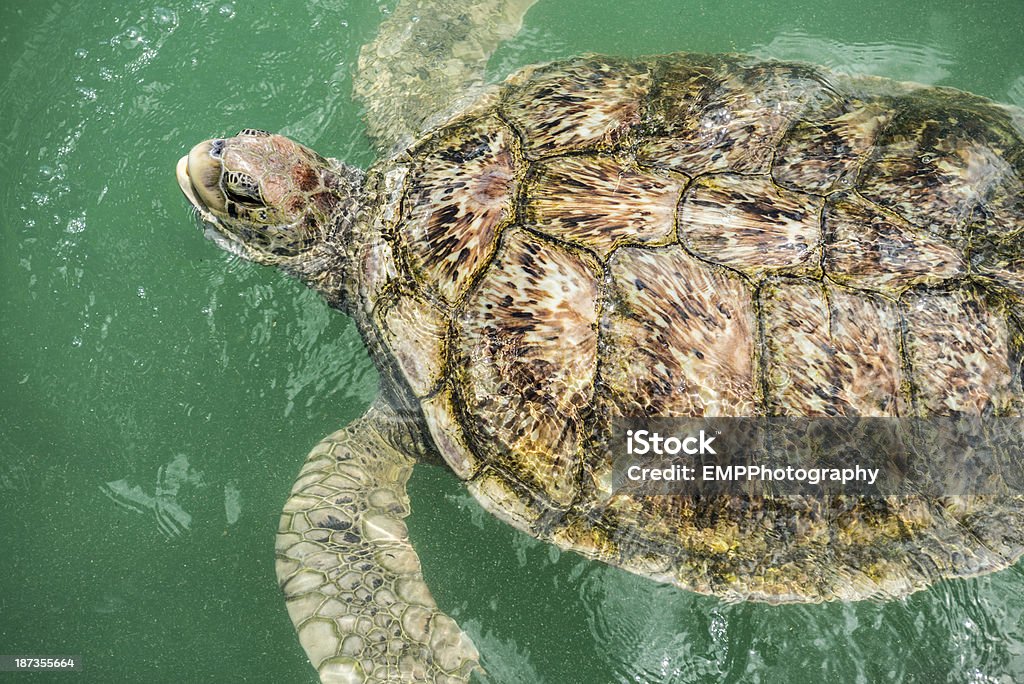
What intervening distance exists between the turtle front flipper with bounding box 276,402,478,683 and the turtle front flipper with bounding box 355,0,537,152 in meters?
1.70

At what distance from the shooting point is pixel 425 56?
13.6 ft

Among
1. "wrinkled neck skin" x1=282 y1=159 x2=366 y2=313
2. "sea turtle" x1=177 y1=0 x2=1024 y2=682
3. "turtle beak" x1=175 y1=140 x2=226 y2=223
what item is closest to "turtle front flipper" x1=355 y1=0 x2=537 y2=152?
"wrinkled neck skin" x1=282 y1=159 x2=366 y2=313

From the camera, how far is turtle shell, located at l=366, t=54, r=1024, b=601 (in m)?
2.36

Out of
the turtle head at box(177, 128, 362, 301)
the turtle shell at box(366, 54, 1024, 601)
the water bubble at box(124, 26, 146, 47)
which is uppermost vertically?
the water bubble at box(124, 26, 146, 47)

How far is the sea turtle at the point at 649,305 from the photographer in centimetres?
237

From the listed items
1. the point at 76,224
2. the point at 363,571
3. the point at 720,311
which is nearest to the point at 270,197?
the point at 363,571

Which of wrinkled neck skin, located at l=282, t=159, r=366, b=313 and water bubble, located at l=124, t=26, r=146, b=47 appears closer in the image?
wrinkled neck skin, located at l=282, t=159, r=366, b=313

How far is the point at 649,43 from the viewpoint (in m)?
4.69

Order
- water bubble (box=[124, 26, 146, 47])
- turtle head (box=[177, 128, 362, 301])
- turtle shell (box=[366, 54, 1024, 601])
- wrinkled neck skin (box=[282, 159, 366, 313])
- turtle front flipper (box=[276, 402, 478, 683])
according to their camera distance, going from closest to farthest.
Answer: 1. turtle shell (box=[366, 54, 1024, 601])
2. turtle front flipper (box=[276, 402, 478, 683])
3. turtle head (box=[177, 128, 362, 301])
4. wrinkled neck skin (box=[282, 159, 366, 313])
5. water bubble (box=[124, 26, 146, 47])

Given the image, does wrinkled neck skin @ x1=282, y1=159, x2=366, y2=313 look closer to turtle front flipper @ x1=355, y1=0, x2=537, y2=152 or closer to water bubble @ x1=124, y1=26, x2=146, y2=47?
turtle front flipper @ x1=355, y1=0, x2=537, y2=152

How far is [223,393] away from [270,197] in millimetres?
1273

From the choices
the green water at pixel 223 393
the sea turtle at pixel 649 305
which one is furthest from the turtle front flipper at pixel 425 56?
the sea turtle at pixel 649 305

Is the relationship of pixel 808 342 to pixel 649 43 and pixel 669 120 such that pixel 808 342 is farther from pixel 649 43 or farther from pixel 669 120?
pixel 649 43

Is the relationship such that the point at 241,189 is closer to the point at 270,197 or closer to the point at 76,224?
the point at 270,197
